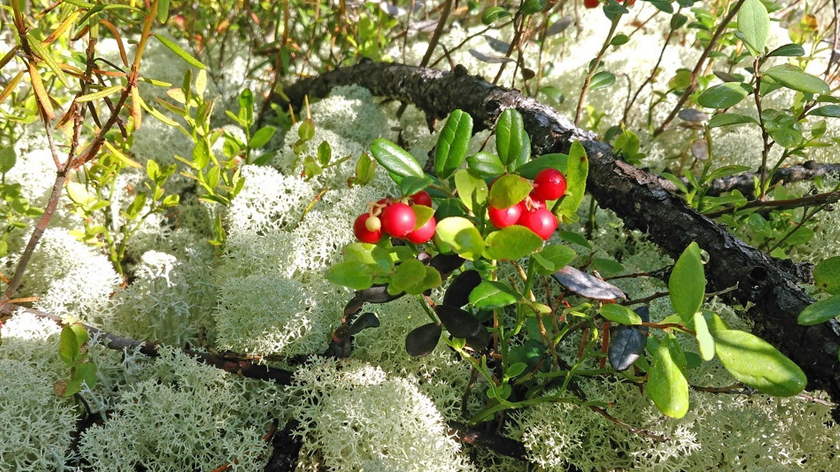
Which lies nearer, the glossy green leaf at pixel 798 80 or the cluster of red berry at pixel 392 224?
the cluster of red berry at pixel 392 224

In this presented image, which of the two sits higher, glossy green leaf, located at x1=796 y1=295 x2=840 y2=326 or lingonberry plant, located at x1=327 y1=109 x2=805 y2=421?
lingonberry plant, located at x1=327 y1=109 x2=805 y2=421

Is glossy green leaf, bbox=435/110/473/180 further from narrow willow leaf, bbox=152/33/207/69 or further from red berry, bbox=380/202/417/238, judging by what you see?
narrow willow leaf, bbox=152/33/207/69

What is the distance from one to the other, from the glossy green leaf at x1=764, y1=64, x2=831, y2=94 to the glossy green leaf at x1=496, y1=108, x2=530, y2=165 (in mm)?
433

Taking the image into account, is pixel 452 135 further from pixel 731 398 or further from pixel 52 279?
pixel 52 279

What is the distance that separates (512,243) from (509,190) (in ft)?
0.19

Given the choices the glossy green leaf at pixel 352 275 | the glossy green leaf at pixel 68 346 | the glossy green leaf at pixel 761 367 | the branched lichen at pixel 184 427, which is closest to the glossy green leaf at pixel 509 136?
the glossy green leaf at pixel 352 275

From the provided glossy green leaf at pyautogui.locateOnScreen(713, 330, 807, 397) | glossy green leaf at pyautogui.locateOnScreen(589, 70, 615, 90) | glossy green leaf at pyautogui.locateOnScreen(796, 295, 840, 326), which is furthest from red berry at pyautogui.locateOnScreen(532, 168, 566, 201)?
glossy green leaf at pyautogui.locateOnScreen(589, 70, 615, 90)

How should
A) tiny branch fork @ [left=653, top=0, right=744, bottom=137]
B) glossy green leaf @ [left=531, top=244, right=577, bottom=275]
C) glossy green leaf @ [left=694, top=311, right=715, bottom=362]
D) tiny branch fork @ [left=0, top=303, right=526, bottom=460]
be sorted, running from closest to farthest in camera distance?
glossy green leaf @ [left=694, top=311, right=715, bottom=362] < glossy green leaf @ [left=531, top=244, right=577, bottom=275] < tiny branch fork @ [left=0, top=303, right=526, bottom=460] < tiny branch fork @ [left=653, top=0, right=744, bottom=137]

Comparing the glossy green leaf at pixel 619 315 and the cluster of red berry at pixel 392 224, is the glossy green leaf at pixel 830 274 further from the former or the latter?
the cluster of red berry at pixel 392 224

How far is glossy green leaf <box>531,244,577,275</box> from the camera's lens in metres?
0.70

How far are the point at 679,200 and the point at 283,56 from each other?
1326 millimetres

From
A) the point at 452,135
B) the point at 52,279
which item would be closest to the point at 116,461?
the point at 52,279

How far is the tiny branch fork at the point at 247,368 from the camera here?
1062 millimetres

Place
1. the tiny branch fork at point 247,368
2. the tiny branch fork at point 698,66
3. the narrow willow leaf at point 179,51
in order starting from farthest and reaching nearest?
the tiny branch fork at point 698,66 < the tiny branch fork at point 247,368 < the narrow willow leaf at point 179,51
